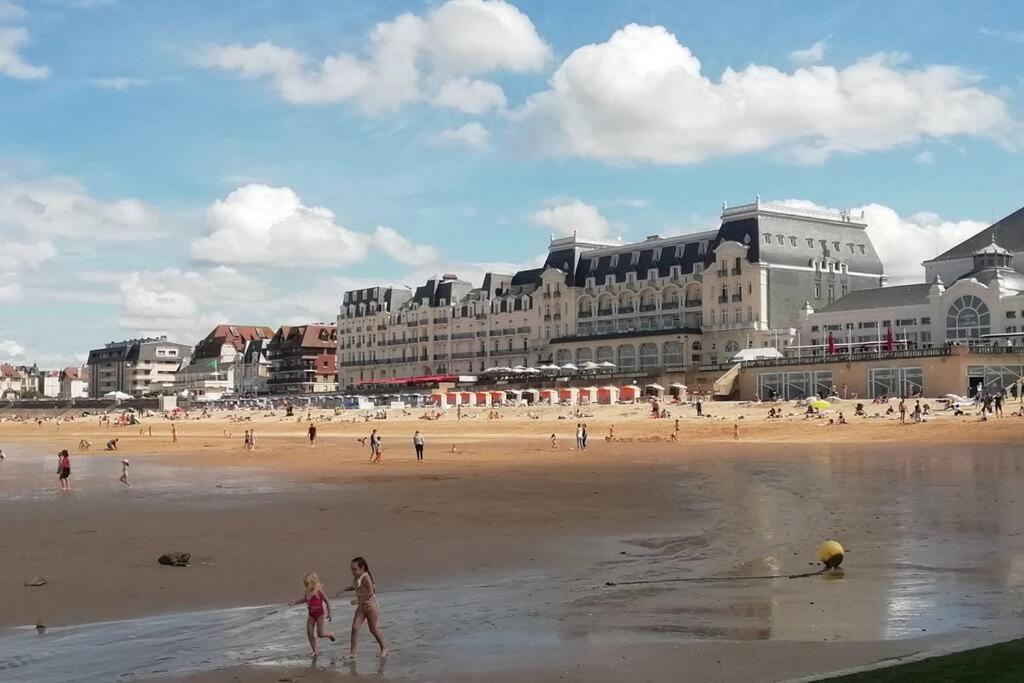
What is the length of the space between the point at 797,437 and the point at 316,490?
27.7m

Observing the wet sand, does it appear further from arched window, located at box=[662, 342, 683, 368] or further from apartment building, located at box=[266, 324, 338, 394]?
apartment building, located at box=[266, 324, 338, 394]

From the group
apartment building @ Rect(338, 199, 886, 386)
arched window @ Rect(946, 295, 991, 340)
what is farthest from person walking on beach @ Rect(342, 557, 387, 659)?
apartment building @ Rect(338, 199, 886, 386)

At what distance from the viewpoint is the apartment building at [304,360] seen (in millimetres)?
164375

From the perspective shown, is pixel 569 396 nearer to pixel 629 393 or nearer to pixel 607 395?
pixel 607 395

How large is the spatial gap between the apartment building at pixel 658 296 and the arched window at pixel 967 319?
15754 mm

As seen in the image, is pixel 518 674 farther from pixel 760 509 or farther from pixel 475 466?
pixel 475 466

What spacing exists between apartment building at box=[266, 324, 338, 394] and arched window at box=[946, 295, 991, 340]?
4108 inches

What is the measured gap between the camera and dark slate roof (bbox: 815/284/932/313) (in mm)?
80500

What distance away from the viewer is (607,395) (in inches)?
3216

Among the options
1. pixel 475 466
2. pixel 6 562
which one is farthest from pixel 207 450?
pixel 6 562

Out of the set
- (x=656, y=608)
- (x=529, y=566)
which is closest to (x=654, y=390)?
(x=529, y=566)

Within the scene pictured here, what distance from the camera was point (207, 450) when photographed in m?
53.1

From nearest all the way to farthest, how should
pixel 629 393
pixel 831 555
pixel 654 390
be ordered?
pixel 831 555
pixel 629 393
pixel 654 390

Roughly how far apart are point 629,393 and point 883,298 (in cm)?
2203
